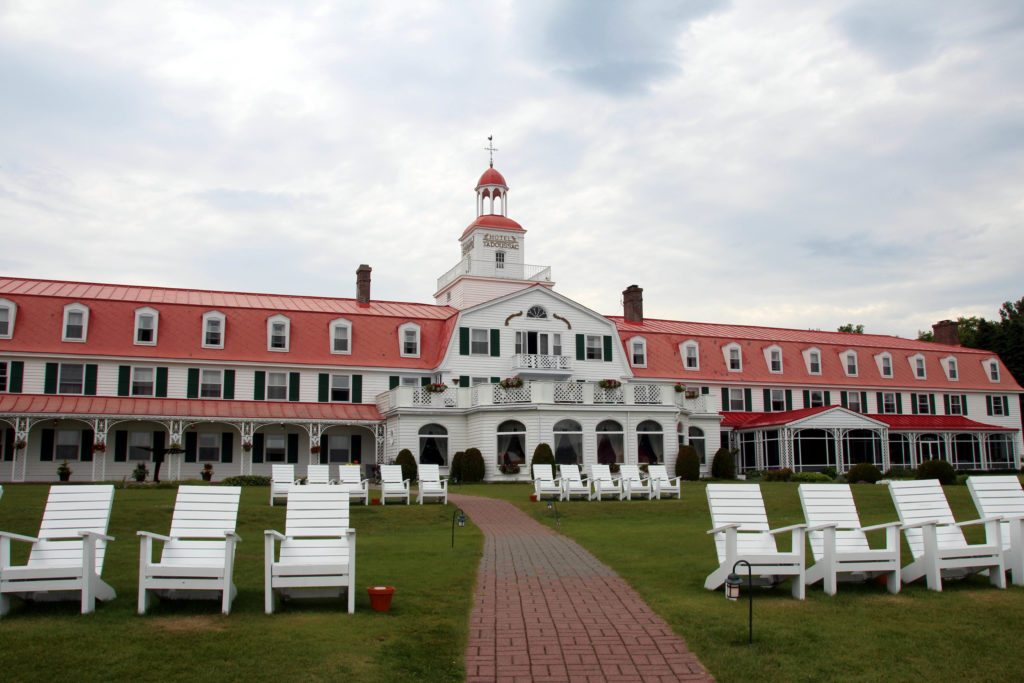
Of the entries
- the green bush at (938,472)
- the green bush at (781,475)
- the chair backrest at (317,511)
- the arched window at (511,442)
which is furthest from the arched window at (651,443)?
the chair backrest at (317,511)

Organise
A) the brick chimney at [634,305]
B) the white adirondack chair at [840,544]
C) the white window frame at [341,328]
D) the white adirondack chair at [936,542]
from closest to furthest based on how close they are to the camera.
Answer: the white adirondack chair at [840,544] → the white adirondack chair at [936,542] → the white window frame at [341,328] → the brick chimney at [634,305]

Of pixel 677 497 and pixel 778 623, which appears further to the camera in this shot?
pixel 677 497

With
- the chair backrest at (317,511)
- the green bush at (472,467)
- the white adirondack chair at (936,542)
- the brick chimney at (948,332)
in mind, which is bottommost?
the white adirondack chair at (936,542)

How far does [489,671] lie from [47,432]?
3210 centimetres

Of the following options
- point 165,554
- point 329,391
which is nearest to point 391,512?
point 165,554

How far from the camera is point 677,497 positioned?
26219 mm

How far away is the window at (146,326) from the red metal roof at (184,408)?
8.25 feet

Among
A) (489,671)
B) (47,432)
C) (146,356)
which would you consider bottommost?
(489,671)

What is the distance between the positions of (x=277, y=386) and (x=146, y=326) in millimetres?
5702

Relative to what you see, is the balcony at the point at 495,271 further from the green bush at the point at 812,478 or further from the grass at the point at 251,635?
the grass at the point at 251,635

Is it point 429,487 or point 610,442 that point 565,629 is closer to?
point 429,487

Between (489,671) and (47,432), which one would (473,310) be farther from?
(489,671)

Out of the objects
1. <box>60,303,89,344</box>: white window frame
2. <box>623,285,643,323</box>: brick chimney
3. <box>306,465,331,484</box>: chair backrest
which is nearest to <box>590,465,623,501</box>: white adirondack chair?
<box>306,465,331,484</box>: chair backrest

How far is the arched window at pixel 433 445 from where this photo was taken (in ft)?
120
